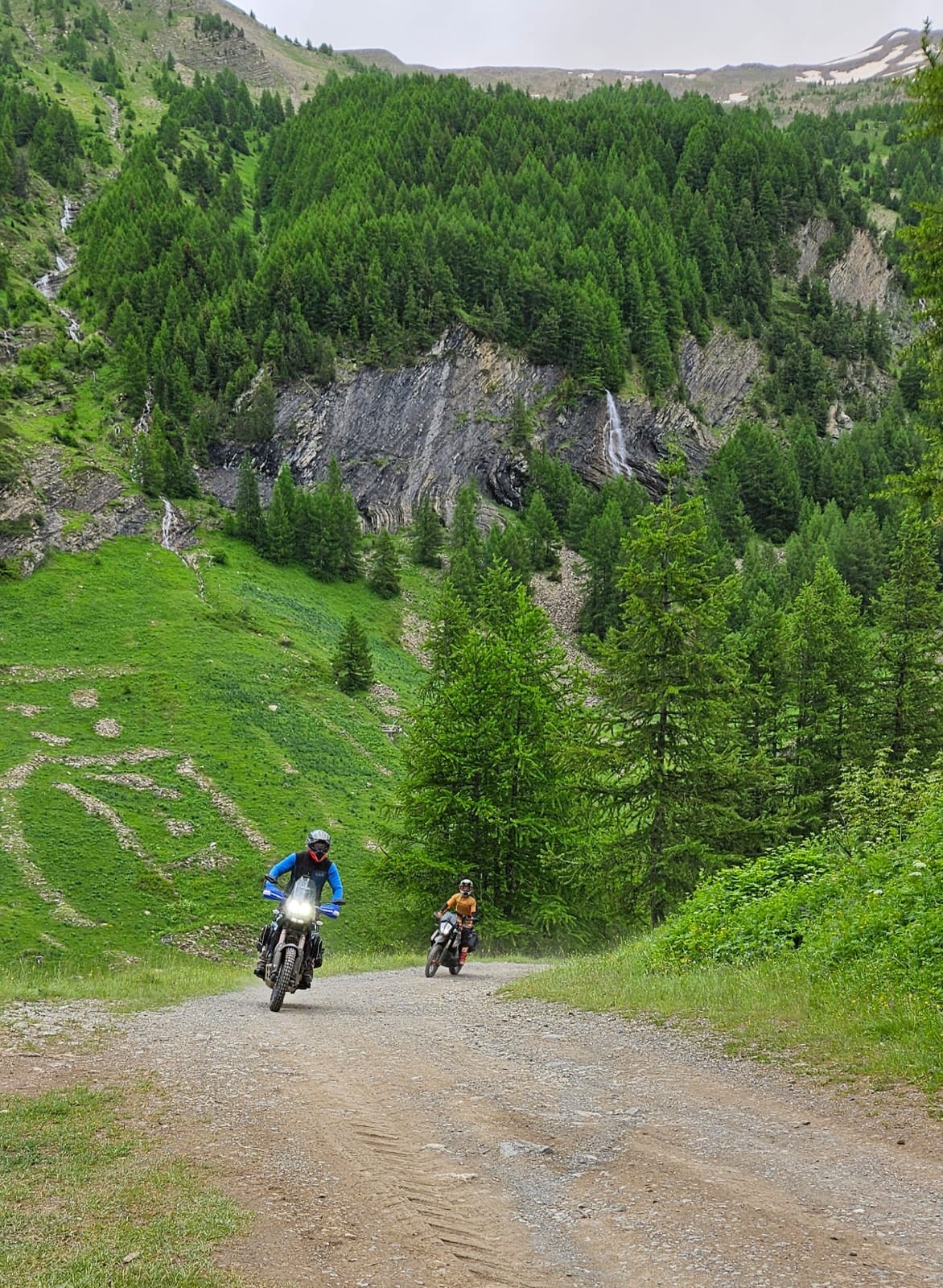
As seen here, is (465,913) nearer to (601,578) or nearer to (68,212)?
(601,578)

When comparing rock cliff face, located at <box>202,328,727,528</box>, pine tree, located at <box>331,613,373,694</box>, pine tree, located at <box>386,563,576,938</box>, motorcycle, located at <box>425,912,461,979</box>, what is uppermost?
rock cliff face, located at <box>202,328,727,528</box>

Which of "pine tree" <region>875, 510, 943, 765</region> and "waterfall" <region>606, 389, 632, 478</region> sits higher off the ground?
"waterfall" <region>606, 389, 632, 478</region>

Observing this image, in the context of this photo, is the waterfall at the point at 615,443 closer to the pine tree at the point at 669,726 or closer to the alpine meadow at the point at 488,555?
the alpine meadow at the point at 488,555

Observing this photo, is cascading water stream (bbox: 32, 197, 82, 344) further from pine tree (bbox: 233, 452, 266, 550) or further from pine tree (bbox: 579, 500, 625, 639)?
pine tree (bbox: 579, 500, 625, 639)

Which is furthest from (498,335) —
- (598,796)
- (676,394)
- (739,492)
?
(598,796)

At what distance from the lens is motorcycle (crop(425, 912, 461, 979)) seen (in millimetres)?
18500

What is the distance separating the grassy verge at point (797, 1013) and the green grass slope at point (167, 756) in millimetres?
17848

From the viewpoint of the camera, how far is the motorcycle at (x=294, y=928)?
12859 millimetres

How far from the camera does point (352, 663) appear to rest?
64.4 metres

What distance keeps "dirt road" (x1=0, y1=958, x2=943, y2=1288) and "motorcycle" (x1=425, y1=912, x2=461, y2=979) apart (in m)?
8.70

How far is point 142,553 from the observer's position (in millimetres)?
76062

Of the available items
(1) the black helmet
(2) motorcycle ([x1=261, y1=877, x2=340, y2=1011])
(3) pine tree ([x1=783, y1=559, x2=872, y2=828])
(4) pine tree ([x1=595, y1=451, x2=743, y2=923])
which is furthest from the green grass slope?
(3) pine tree ([x1=783, y1=559, x2=872, y2=828])

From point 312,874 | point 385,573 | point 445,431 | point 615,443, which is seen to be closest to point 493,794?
point 312,874

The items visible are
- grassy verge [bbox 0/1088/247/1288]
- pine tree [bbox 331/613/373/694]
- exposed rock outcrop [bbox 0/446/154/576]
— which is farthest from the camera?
exposed rock outcrop [bbox 0/446/154/576]
